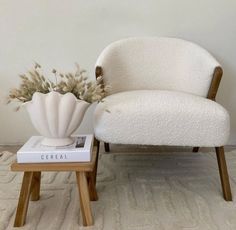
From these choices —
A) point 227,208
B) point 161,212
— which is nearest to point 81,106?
point 161,212

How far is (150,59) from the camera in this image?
6.16 feet

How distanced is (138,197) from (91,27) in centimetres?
114

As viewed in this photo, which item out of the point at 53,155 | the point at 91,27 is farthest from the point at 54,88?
Answer: the point at 91,27

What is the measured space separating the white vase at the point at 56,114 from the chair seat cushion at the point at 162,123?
164 millimetres

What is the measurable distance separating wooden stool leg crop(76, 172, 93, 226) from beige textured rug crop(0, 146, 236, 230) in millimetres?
31

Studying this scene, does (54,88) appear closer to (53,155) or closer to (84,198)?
(53,155)

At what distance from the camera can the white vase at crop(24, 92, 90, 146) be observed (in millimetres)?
1151

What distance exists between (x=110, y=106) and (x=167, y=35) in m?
0.94

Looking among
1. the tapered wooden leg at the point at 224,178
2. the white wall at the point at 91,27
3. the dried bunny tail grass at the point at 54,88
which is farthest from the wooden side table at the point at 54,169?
the white wall at the point at 91,27

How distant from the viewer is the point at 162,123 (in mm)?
1332

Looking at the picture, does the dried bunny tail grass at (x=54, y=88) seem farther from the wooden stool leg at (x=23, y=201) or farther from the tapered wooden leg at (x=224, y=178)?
the tapered wooden leg at (x=224, y=178)

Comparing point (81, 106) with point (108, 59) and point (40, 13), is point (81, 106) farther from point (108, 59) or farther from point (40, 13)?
point (40, 13)

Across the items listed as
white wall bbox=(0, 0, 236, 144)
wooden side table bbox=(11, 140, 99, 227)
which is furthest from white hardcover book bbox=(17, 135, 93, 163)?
white wall bbox=(0, 0, 236, 144)

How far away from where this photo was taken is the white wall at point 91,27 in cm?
204
